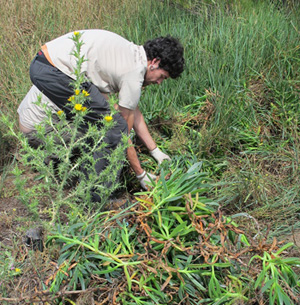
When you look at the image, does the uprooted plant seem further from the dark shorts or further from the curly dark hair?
the curly dark hair

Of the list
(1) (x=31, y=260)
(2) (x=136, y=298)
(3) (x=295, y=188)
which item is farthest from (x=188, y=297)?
(3) (x=295, y=188)

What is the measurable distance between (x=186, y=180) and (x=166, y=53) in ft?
3.66

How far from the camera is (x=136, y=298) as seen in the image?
1746 millimetres

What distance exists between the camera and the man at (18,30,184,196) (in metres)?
2.64

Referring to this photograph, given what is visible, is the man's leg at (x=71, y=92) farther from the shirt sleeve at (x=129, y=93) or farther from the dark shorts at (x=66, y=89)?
the shirt sleeve at (x=129, y=93)

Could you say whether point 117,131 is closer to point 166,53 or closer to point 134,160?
point 134,160

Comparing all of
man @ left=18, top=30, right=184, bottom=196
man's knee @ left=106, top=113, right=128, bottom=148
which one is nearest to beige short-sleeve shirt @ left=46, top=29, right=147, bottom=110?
man @ left=18, top=30, right=184, bottom=196

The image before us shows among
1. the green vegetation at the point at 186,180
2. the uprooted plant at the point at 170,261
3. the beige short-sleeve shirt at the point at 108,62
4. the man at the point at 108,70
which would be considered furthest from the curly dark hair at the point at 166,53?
the uprooted plant at the point at 170,261

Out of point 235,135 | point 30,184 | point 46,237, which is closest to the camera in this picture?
point 46,237

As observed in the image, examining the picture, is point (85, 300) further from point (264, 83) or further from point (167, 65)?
point (264, 83)

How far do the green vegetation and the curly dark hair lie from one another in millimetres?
654

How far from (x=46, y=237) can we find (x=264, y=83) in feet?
8.76

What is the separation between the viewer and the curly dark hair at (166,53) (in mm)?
2713

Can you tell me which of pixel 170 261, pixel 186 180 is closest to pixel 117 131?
pixel 186 180
